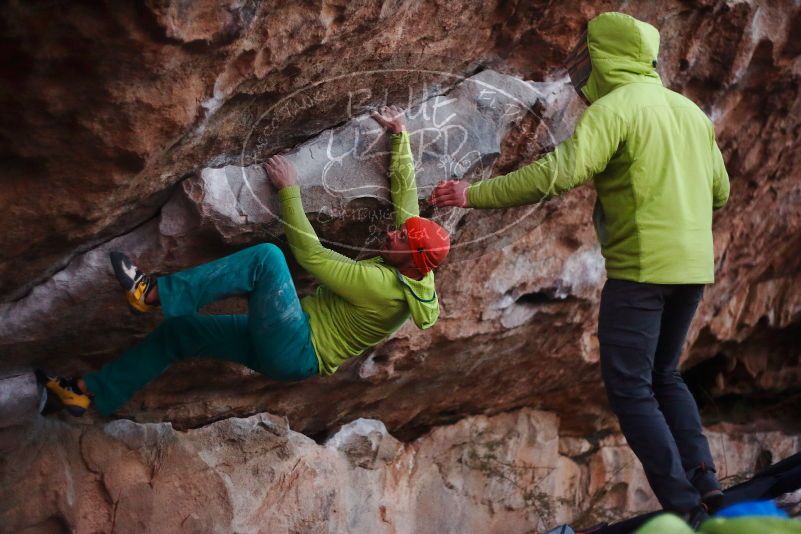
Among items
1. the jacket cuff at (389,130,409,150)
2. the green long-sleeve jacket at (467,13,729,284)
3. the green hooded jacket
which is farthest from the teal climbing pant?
the green hooded jacket

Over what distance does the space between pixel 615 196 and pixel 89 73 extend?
6.25 feet

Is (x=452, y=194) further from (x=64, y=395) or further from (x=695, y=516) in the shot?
(x=64, y=395)

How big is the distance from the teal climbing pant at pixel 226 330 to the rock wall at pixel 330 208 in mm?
202

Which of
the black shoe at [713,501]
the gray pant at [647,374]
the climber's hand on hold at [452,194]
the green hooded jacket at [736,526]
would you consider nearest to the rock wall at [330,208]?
the climber's hand on hold at [452,194]

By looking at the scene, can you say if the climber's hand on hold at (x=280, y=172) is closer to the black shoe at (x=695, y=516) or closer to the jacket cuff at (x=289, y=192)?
the jacket cuff at (x=289, y=192)

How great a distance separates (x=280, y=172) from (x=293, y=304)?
1.59 feet

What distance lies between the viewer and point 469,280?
4.55 m

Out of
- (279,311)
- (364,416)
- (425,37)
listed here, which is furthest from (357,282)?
(364,416)

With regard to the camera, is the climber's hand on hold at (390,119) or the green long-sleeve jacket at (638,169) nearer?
the green long-sleeve jacket at (638,169)

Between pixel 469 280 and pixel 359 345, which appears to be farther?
pixel 469 280

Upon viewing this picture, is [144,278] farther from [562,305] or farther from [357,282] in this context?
[562,305]

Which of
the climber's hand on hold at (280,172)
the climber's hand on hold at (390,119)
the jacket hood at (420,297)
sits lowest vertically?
the jacket hood at (420,297)

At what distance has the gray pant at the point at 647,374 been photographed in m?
3.45

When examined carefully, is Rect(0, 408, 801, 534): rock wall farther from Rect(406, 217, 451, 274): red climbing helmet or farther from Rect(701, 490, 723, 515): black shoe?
Rect(701, 490, 723, 515): black shoe
